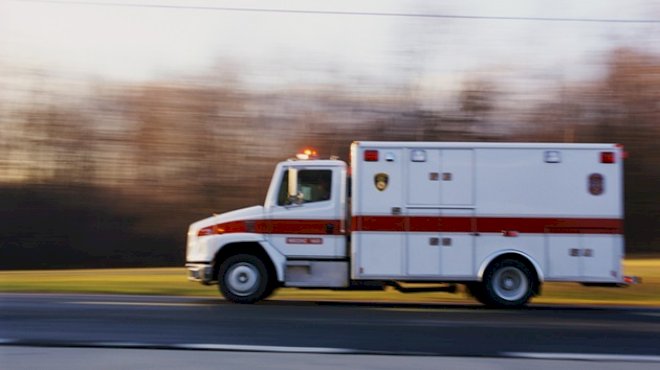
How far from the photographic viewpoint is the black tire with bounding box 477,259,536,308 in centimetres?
1428

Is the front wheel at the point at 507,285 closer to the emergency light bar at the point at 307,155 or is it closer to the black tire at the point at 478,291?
the black tire at the point at 478,291

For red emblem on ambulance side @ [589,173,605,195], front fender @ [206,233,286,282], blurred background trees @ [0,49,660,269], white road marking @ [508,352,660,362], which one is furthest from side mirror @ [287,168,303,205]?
blurred background trees @ [0,49,660,269]

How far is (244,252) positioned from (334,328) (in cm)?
431

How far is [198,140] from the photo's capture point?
3684 centimetres

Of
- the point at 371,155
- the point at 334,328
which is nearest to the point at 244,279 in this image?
the point at 371,155

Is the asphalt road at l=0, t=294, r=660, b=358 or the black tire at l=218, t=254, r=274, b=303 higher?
the black tire at l=218, t=254, r=274, b=303

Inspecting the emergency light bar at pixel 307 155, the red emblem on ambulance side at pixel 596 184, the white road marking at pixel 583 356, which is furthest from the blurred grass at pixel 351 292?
the white road marking at pixel 583 356

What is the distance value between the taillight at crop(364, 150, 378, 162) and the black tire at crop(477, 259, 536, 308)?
8.77 feet

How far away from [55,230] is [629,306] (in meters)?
32.8

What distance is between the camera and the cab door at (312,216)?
571 inches

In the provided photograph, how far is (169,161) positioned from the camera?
1487 inches

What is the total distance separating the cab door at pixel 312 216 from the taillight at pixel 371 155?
20.7 inches

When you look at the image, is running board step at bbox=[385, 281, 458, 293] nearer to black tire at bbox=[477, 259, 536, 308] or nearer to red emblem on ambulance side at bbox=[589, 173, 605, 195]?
black tire at bbox=[477, 259, 536, 308]

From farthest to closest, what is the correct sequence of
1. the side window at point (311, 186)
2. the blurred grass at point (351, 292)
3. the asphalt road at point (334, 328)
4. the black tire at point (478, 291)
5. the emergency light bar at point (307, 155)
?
the blurred grass at point (351, 292), the emergency light bar at point (307, 155), the side window at point (311, 186), the black tire at point (478, 291), the asphalt road at point (334, 328)
